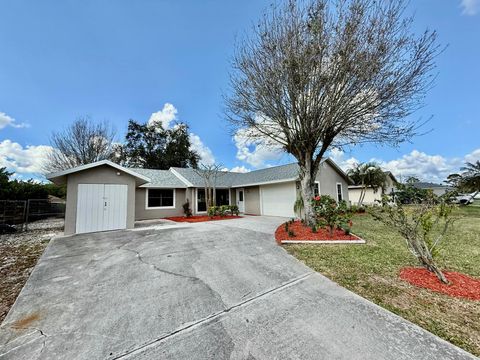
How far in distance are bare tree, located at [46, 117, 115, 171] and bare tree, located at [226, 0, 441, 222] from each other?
20876 mm

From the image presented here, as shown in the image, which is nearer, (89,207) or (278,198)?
(89,207)

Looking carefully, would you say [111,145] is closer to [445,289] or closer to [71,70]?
[71,70]

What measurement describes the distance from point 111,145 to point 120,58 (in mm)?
16993

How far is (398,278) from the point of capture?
4016mm

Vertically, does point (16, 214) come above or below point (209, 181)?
below

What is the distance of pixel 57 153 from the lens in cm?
2189

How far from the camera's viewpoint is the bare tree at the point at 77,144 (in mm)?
21438

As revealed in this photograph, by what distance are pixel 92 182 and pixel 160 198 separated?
6222 millimetres

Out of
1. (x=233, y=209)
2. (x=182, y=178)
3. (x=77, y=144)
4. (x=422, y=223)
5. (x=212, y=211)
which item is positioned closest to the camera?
(x=422, y=223)

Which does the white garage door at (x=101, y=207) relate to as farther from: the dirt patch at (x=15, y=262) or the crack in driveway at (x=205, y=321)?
the crack in driveway at (x=205, y=321)

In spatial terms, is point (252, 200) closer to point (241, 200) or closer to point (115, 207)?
point (241, 200)

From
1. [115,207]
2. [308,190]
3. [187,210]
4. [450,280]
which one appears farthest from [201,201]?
[450,280]

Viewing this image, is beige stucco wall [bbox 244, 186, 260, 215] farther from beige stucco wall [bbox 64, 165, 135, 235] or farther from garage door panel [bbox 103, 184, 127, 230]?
garage door panel [bbox 103, 184, 127, 230]

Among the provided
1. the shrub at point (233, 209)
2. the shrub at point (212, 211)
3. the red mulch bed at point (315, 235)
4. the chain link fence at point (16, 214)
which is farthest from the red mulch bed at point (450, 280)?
the chain link fence at point (16, 214)
